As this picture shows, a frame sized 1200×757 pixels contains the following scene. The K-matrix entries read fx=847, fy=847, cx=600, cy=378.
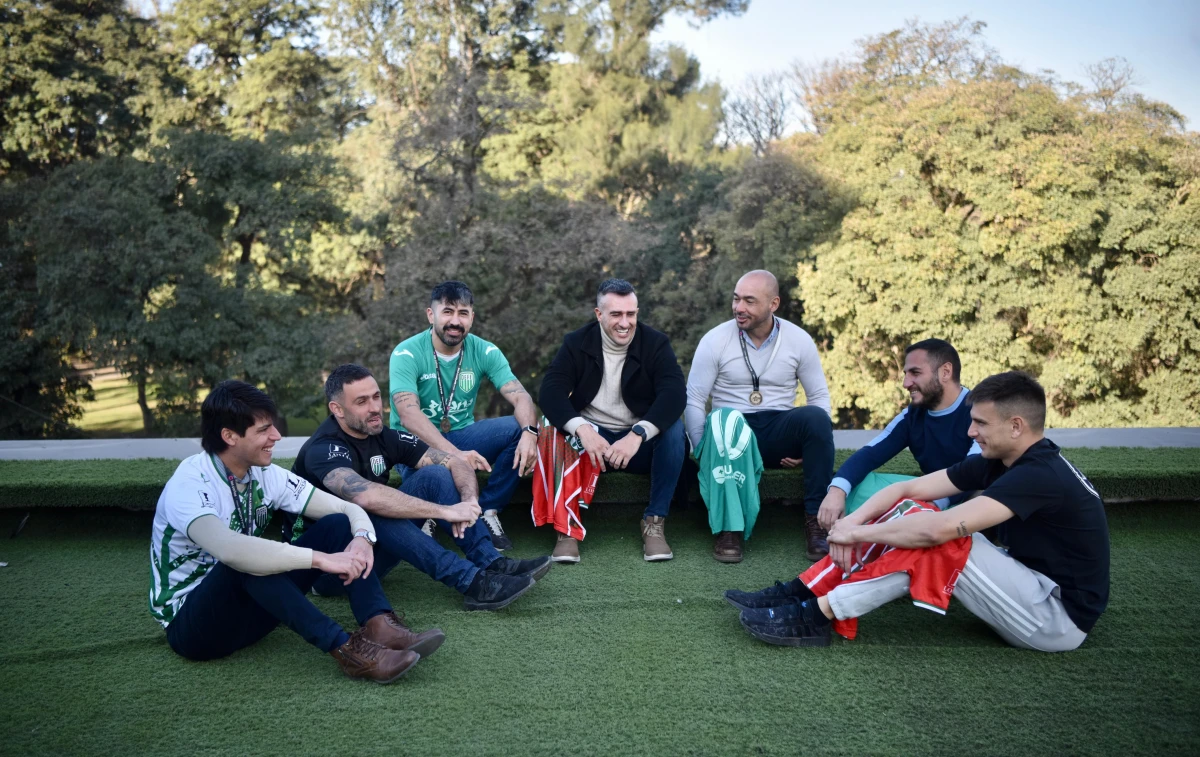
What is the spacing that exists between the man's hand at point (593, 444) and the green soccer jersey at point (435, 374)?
2.36ft

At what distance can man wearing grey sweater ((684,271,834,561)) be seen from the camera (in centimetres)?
452

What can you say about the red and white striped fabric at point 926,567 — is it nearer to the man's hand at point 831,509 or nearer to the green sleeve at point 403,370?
the man's hand at point 831,509

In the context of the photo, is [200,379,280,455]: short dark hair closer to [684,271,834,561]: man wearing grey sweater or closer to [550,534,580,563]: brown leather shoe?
[550,534,580,563]: brown leather shoe

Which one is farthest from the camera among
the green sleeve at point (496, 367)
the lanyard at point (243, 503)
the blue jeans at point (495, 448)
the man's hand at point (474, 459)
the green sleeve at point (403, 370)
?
the green sleeve at point (496, 367)

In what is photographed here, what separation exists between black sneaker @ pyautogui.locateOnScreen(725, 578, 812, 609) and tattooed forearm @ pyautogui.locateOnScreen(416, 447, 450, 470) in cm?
139

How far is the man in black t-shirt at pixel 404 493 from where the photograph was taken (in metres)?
3.39

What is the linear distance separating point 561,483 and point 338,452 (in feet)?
3.73

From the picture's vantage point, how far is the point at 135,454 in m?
6.13

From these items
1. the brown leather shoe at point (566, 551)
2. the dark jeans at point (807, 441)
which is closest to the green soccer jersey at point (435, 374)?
the brown leather shoe at point (566, 551)

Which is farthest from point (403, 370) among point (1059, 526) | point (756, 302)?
point (1059, 526)

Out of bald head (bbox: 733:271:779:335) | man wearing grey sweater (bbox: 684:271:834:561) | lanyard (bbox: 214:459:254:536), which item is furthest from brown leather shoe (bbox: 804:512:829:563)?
lanyard (bbox: 214:459:254:536)

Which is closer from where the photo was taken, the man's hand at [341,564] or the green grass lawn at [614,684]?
the green grass lawn at [614,684]

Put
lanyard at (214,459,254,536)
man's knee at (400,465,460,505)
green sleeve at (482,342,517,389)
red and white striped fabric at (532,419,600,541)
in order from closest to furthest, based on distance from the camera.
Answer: lanyard at (214,459,254,536)
man's knee at (400,465,460,505)
red and white striped fabric at (532,419,600,541)
green sleeve at (482,342,517,389)

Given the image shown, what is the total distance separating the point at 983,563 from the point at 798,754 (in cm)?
98
